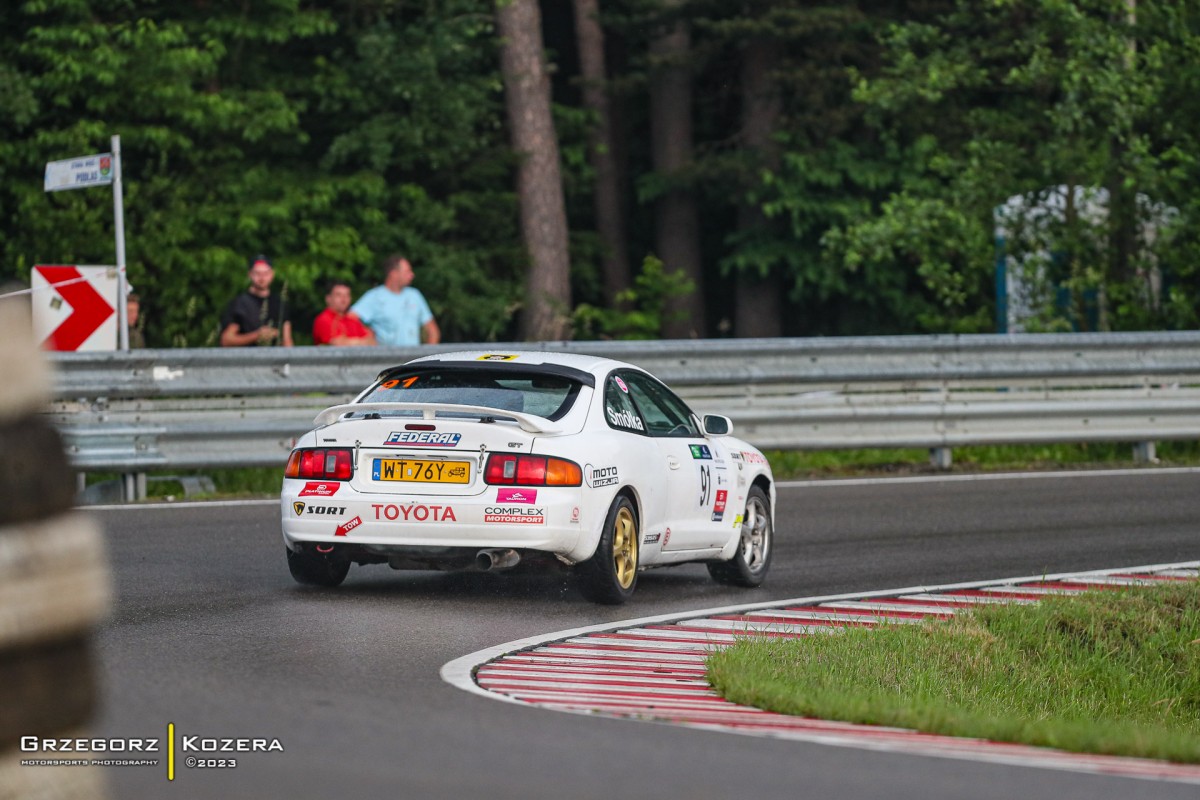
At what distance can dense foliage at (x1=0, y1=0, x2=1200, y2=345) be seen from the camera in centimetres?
2220

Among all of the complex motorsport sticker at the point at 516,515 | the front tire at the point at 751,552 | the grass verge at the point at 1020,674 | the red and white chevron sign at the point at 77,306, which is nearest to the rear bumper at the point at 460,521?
the complex motorsport sticker at the point at 516,515

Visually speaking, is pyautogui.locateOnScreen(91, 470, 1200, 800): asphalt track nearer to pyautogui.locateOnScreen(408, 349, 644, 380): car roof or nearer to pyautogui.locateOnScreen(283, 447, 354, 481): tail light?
pyautogui.locateOnScreen(283, 447, 354, 481): tail light

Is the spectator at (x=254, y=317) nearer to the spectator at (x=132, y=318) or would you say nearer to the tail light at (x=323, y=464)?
the spectator at (x=132, y=318)

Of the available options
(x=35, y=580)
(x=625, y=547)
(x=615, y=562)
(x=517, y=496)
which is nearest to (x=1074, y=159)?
(x=625, y=547)

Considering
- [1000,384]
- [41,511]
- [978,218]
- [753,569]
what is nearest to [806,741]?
[41,511]

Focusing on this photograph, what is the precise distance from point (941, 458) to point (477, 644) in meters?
9.73

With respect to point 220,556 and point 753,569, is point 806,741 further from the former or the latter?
point 220,556

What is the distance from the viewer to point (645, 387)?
11180 millimetres

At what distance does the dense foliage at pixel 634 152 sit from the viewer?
22.2 meters

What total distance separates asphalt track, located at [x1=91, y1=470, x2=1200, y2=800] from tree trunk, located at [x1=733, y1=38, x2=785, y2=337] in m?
15.2

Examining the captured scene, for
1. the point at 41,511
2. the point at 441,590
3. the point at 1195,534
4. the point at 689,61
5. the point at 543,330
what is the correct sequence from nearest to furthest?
the point at 41,511, the point at 441,590, the point at 1195,534, the point at 543,330, the point at 689,61

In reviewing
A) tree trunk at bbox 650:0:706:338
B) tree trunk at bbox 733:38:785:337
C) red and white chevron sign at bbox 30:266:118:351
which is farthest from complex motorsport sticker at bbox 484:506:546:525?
tree trunk at bbox 650:0:706:338

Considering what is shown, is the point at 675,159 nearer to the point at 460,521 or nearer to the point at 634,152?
the point at 634,152

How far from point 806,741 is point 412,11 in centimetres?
2634
